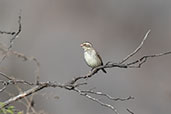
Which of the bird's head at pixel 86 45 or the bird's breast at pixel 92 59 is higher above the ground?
the bird's head at pixel 86 45

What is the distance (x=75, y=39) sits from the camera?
38.6 feet

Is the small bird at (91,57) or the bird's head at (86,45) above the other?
the bird's head at (86,45)

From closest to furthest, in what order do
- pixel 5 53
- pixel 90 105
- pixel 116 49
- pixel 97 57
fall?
pixel 5 53
pixel 97 57
pixel 90 105
pixel 116 49

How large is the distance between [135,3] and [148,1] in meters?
0.29

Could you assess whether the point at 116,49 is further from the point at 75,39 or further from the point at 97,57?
the point at 97,57

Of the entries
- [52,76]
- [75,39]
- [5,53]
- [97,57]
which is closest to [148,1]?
[75,39]

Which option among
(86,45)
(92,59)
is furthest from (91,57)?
(86,45)

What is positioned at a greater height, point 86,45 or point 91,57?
point 86,45

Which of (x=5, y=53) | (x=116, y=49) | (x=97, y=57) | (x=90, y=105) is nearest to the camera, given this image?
(x=5, y=53)

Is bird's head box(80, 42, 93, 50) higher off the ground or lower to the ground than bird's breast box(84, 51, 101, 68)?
higher

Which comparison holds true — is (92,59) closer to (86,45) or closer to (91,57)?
(91,57)

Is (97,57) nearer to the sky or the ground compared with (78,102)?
nearer to the ground

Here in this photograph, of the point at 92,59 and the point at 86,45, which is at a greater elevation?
the point at 86,45

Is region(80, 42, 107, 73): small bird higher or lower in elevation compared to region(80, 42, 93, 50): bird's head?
lower
